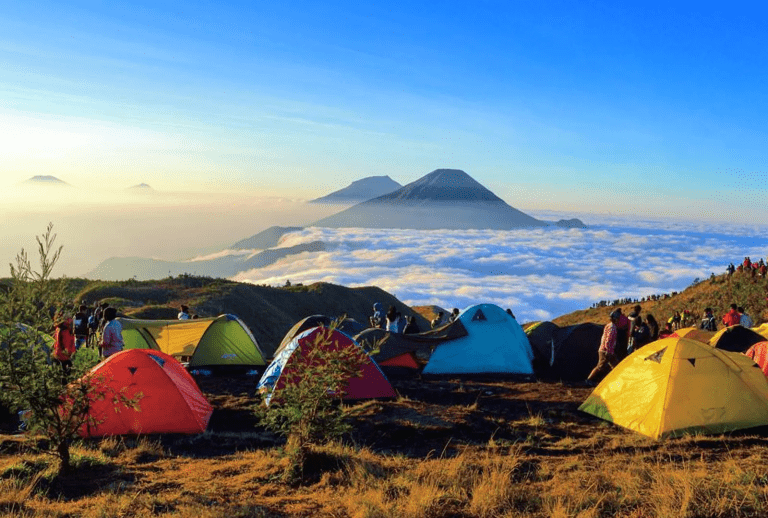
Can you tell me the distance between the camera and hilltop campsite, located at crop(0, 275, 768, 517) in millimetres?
6367

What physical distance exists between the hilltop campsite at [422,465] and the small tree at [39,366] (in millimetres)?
555

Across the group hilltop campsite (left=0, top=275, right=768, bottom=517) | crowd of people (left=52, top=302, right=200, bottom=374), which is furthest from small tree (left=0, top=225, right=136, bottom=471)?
crowd of people (left=52, top=302, right=200, bottom=374)

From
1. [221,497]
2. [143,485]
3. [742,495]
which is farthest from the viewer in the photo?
[143,485]

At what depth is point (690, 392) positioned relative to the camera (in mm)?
10203

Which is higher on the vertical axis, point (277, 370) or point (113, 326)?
point (113, 326)

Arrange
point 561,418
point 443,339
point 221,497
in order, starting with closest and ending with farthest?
1. point 221,497
2. point 561,418
3. point 443,339

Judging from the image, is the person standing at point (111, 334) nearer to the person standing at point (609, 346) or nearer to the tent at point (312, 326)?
the tent at point (312, 326)

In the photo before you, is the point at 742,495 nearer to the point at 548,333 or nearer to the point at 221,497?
the point at 221,497

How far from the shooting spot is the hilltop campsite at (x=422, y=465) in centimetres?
637

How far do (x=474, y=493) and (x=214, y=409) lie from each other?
7367 mm

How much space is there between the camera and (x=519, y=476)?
7.64m

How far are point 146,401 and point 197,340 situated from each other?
6.41 metres

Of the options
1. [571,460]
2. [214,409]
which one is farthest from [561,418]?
[214,409]

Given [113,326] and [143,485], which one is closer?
[143,485]
